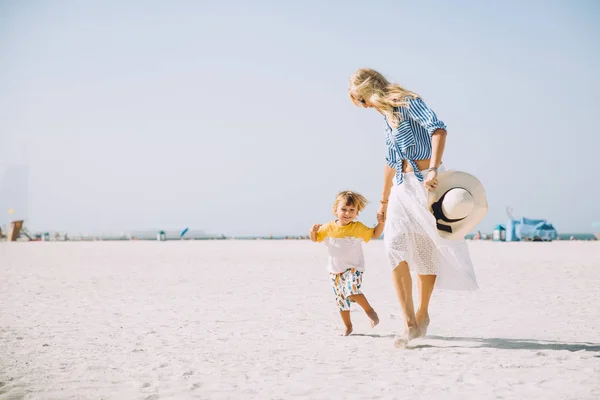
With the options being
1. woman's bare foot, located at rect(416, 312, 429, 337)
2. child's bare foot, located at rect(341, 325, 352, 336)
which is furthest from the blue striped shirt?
child's bare foot, located at rect(341, 325, 352, 336)

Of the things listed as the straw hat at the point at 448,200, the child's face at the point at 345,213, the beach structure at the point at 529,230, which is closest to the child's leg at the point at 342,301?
the child's face at the point at 345,213

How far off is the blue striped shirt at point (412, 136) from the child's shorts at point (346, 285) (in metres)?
0.94

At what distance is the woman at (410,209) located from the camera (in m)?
4.06

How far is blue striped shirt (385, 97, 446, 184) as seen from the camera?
13.2ft

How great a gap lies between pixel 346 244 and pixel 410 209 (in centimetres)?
77

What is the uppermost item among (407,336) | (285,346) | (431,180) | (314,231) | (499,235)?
(499,235)

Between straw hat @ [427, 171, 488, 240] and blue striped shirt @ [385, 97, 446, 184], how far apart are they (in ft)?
0.54

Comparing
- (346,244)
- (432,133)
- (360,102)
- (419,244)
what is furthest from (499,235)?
(432,133)

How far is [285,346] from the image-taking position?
4371 mm

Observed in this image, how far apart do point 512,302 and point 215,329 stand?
3.63m

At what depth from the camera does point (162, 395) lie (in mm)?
3053

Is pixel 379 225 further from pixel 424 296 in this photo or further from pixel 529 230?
pixel 529 230

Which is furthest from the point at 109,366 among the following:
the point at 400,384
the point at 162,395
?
the point at 400,384

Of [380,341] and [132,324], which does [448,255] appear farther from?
[132,324]
